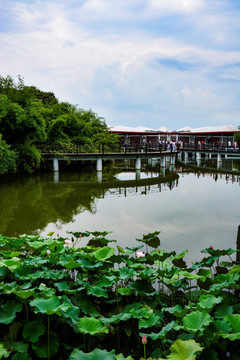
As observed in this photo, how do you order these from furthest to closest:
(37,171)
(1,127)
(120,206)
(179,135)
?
1. (179,135)
2. (37,171)
3. (1,127)
4. (120,206)

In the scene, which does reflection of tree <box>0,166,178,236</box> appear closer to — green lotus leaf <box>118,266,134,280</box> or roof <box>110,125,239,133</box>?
green lotus leaf <box>118,266,134,280</box>

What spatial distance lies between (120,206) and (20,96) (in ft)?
28.4

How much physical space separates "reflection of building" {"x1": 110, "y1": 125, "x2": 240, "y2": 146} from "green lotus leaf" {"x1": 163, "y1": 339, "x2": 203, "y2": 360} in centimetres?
3277

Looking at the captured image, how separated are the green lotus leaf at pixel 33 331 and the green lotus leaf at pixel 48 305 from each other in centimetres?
18

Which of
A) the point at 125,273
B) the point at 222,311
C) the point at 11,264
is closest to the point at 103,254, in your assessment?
the point at 125,273

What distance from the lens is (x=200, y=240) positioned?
251 inches

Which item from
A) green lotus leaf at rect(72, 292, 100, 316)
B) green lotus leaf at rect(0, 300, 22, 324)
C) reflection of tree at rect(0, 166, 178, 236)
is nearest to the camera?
green lotus leaf at rect(0, 300, 22, 324)

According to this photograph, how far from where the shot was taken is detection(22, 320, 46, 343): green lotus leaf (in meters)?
2.30

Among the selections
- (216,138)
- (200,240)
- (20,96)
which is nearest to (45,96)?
(20,96)

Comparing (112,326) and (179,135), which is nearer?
(112,326)

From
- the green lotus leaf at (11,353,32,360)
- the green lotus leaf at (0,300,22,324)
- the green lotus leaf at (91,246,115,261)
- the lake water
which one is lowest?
the lake water

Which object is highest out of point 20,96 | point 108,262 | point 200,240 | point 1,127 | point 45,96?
point 45,96

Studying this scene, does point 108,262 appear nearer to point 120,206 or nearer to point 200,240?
point 200,240

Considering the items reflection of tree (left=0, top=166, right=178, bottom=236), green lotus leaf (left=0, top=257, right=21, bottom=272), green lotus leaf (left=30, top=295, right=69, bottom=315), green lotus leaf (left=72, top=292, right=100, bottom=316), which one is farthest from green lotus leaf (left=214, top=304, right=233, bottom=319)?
reflection of tree (left=0, top=166, right=178, bottom=236)
